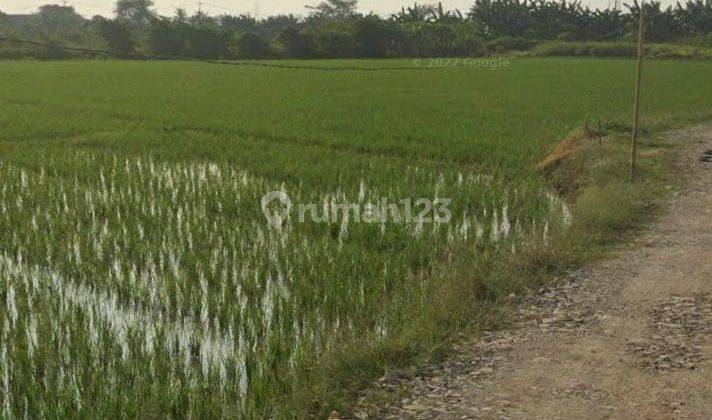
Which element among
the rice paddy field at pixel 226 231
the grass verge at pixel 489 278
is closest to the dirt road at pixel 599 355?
the grass verge at pixel 489 278

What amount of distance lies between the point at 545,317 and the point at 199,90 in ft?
49.8

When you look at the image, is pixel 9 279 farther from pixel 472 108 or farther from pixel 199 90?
pixel 199 90

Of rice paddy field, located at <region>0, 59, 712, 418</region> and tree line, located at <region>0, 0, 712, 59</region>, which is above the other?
tree line, located at <region>0, 0, 712, 59</region>

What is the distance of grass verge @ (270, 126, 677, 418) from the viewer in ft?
11.6

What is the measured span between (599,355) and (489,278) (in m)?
1.13

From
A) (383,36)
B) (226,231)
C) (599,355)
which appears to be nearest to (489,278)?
(599,355)

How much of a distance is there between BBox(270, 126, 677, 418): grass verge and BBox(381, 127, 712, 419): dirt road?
0.45ft

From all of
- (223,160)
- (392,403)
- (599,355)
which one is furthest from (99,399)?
(223,160)

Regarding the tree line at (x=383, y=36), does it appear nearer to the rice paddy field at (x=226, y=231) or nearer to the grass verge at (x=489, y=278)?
the rice paddy field at (x=226, y=231)

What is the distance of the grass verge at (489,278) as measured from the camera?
11.6ft

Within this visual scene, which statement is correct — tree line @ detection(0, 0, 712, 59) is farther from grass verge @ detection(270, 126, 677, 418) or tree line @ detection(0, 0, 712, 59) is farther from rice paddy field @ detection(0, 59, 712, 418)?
grass verge @ detection(270, 126, 677, 418)

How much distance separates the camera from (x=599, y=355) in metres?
3.80

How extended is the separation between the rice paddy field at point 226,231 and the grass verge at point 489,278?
0.48ft

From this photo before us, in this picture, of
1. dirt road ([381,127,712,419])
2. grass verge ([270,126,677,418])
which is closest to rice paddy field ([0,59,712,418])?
grass verge ([270,126,677,418])
